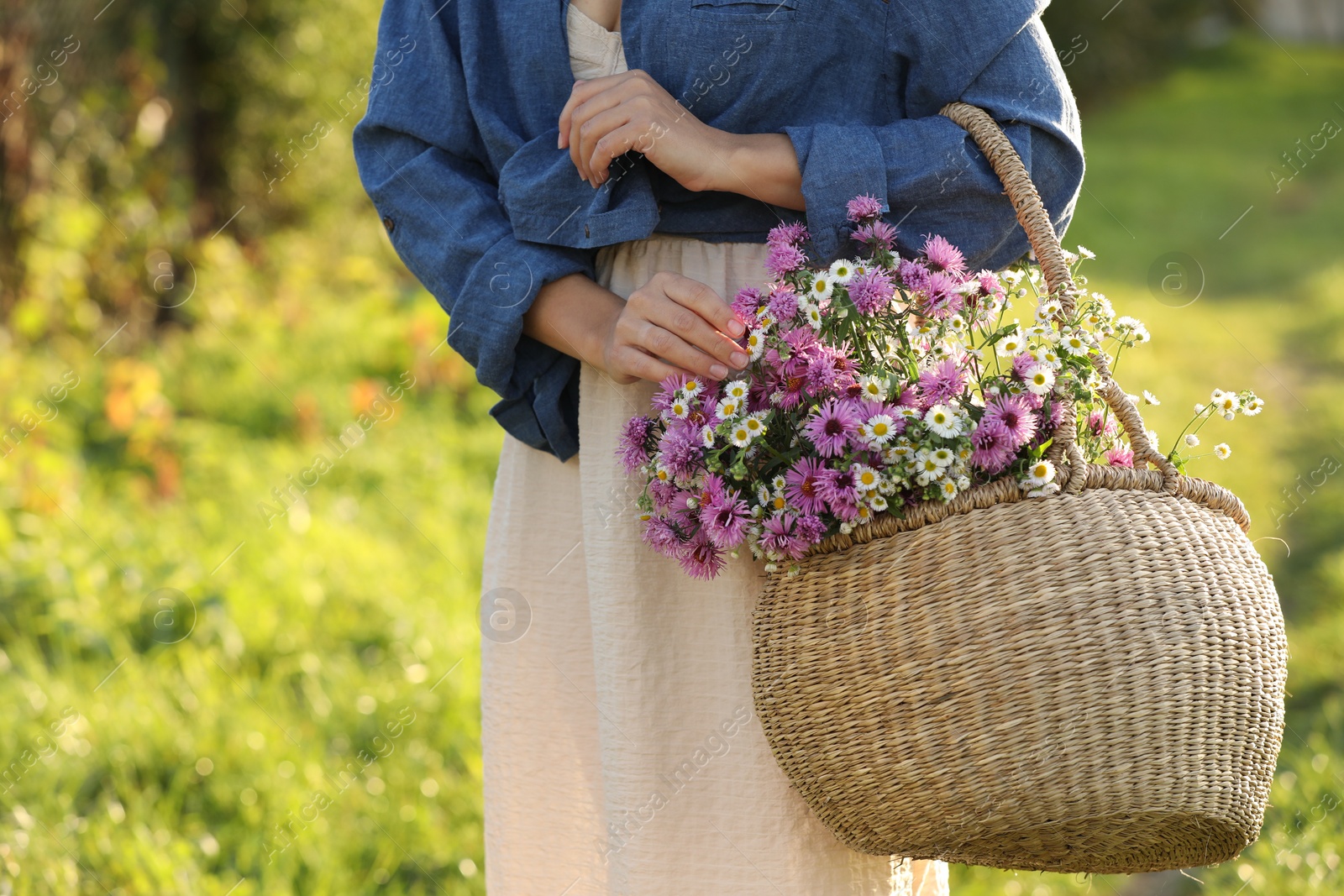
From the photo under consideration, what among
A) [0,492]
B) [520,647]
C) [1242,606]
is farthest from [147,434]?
[1242,606]

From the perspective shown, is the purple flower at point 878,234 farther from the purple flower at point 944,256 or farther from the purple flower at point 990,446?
the purple flower at point 990,446

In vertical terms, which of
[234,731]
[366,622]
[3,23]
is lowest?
[366,622]

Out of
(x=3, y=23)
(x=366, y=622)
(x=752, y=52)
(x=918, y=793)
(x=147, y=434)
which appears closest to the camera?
(x=918, y=793)

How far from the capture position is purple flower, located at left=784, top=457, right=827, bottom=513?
3.61 feet

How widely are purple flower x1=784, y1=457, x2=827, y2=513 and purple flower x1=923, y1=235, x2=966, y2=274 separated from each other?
0.24 m

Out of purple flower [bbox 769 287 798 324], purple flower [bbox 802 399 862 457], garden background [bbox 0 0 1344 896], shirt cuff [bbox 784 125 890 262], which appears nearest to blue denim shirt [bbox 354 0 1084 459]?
shirt cuff [bbox 784 125 890 262]

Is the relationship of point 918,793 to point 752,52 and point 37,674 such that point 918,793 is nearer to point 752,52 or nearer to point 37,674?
point 752,52

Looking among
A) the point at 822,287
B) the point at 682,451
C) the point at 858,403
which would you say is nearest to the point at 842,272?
the point at 822,287

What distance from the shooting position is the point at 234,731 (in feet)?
9.32

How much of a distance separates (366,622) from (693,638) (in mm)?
2333

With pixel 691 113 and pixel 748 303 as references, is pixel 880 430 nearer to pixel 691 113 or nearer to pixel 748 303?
pixel 748 303

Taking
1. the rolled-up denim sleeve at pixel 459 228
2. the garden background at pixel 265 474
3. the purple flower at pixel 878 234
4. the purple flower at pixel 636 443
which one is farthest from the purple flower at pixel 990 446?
the garden background at pixel 265 474

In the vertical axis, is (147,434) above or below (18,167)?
below

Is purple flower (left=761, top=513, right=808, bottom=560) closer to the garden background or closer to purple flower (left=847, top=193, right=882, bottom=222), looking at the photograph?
purple flower (left=847, top=193, right=882, bottom=222)
